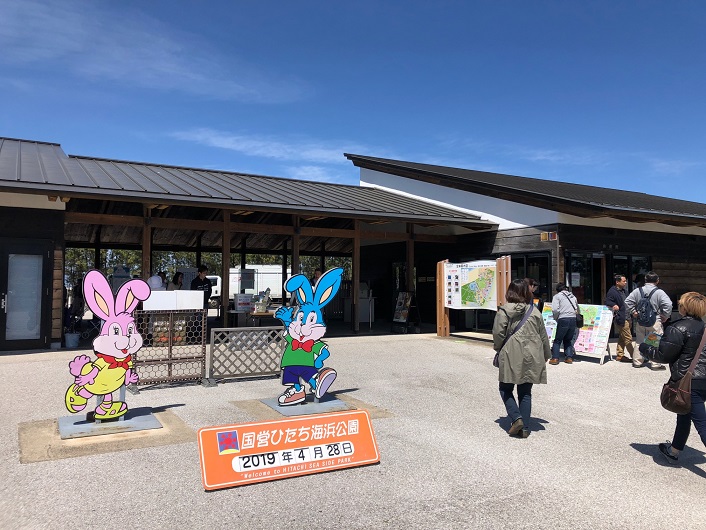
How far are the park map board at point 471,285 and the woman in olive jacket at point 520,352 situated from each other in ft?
20.0

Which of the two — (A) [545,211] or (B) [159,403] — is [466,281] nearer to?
(A) [545,211]

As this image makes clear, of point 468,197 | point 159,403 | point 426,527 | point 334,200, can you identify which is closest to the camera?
point 426,527

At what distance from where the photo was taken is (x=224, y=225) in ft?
39.9

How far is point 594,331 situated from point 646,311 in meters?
1.42

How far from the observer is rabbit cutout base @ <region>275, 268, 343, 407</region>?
6270 millimetres

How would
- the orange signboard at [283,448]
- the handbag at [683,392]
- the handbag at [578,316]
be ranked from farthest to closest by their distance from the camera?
the handbag at [578,316], the handbag at [683,392], the orange signboard at [283,448]

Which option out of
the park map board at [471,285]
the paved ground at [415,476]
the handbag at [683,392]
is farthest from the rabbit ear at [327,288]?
the park map board at [471,285]

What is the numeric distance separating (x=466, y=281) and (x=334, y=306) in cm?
795

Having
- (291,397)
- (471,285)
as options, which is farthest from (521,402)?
(471,285)

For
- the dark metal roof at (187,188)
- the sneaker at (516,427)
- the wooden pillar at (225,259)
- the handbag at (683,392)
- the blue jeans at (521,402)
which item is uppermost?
the dark metal roof at (187,188)

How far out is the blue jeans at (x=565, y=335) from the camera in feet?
32.2

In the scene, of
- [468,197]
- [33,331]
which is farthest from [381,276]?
[33,331]

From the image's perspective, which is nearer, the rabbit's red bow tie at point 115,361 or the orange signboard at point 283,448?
the orange signboard at point 283,448

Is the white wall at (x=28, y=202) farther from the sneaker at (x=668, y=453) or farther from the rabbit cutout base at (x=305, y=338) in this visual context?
the sneaker at (x=668, y=453)
